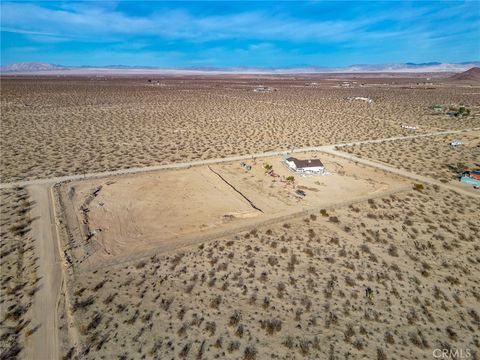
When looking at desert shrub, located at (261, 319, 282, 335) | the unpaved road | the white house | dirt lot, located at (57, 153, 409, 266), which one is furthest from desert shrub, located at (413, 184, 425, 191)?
desert shrub, located at (261, 319, 282, 335)

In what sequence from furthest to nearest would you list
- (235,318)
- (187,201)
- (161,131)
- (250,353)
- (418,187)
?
(161,131) < (418,187) < (187,201) < (235,318) < (250,353)

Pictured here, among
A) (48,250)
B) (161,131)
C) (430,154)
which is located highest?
(48,250)

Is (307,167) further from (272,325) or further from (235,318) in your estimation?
(235,318)

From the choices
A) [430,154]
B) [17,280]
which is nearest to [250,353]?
[17,280]

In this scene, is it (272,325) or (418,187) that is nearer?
(272,325)

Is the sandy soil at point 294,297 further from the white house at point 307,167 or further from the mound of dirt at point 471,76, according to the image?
the mound of dirt at point 471,76

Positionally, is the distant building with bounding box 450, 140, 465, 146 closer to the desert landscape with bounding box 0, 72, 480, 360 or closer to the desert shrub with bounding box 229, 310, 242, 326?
the desert landscape with bounding box 0, 72, 480, 360
